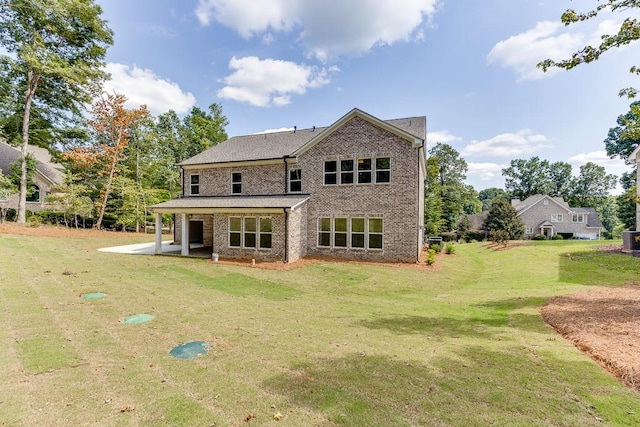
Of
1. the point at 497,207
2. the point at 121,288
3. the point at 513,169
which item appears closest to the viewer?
the point at 121,288

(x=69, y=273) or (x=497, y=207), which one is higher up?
(x=497, y=207)

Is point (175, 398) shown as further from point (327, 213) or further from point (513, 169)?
point (513, 169)

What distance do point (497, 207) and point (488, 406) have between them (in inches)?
1720

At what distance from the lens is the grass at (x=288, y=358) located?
380 cm

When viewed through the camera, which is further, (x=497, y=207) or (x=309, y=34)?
(x=497, y=207)

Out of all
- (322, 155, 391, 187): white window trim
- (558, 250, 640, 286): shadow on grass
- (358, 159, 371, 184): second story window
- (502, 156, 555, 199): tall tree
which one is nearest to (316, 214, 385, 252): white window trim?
(322, 155, 391, 187): white window trim

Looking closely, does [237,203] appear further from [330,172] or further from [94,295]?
[94,295]

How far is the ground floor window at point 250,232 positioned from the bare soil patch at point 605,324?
526 inches

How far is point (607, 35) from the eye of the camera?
24.1 feet

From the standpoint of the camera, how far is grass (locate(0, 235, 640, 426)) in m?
3.80

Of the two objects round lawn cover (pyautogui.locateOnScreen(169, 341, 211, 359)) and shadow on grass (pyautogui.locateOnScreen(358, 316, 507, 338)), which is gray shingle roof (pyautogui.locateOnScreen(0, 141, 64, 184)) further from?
shadow on grass (pyautogui.locateOnScreen(358, 316, 507, 338))

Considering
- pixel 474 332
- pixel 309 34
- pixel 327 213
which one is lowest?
pixel 474 332

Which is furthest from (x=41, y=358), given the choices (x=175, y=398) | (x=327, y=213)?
(x=327, y=213)

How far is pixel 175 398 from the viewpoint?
413cm
